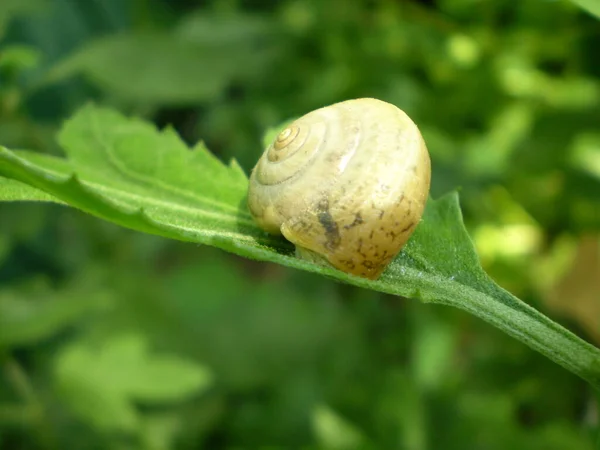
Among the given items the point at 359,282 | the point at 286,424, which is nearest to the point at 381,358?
the point at 286,424

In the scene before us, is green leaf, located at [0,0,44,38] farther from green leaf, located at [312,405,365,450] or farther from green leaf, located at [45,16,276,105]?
green leaf, located at [312,405,365,450]

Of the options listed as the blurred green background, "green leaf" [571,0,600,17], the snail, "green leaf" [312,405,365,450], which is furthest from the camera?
the blurred green background

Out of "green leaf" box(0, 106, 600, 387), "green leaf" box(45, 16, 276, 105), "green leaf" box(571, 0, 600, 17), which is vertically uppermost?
"green leaf" box(571, 0, 600, 17)

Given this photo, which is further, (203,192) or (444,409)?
(444,409)

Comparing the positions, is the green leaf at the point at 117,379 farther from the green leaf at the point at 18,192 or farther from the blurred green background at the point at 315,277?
the green leaf at the point at 18,192

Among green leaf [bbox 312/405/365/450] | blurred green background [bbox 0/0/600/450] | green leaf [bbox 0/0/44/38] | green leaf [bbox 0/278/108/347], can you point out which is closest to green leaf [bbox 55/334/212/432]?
blurred green background [bbox 0/0/600/450]

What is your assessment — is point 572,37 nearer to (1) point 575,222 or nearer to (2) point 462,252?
(1) point 575,222
